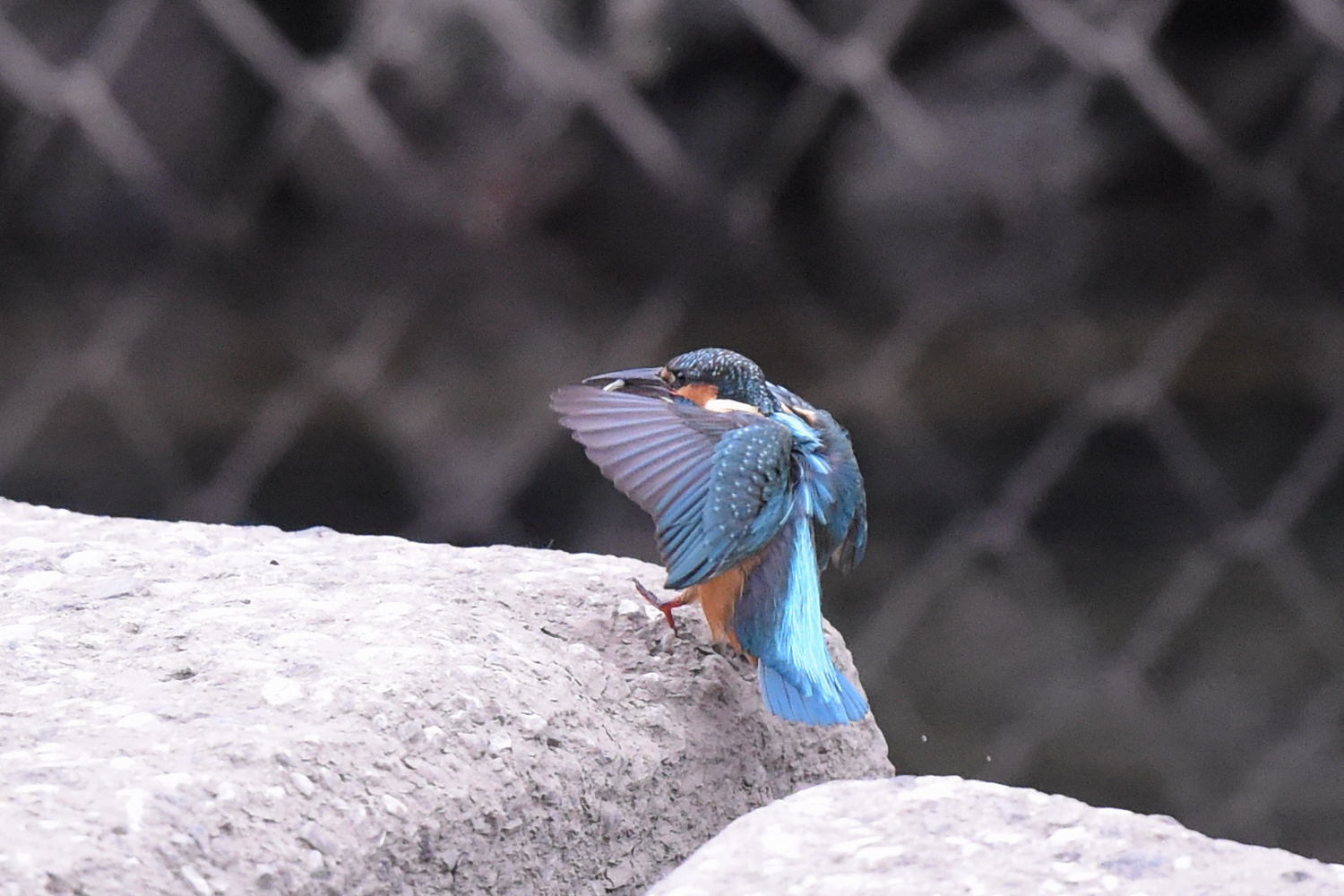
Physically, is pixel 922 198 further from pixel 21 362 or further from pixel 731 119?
pixel 21 362

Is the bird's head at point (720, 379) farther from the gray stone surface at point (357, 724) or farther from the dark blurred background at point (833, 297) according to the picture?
the dark blurred background at point (833, 297)

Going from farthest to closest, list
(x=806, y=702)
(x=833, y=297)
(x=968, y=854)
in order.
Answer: (x=833, y=297) < (x=806, y=702) < (x=968, y=854)

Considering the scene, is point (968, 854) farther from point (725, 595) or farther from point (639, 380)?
point (639, 380)

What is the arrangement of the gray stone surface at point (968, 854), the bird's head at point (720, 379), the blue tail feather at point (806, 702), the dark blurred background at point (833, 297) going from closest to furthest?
the gray stone surface at point (968, 854)
the blue tail feather at point (806, 702)
the bird's head at point (720, 379)
the dark blurred background at point (833, 297)

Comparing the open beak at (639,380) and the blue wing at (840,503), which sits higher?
the open beak at (639,380)

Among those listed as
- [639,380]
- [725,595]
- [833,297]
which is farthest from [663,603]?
[833,297]

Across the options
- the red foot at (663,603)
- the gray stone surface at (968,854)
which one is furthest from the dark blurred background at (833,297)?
the gray stone surface at (968,854)

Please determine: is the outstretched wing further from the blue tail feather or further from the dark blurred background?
the dark blurred background
